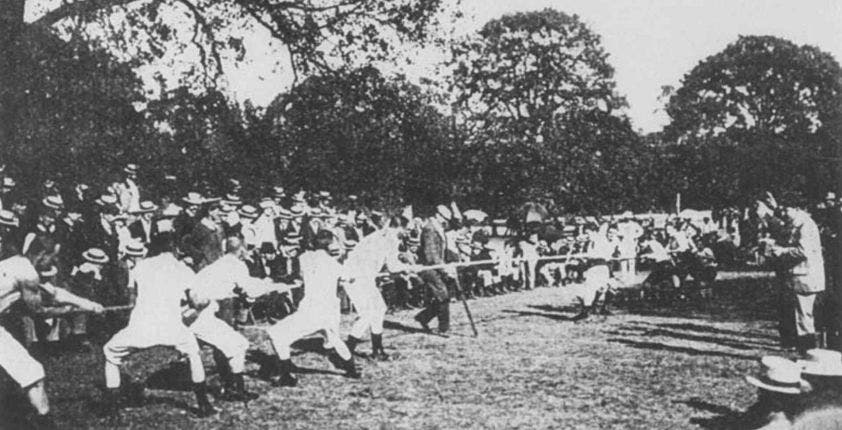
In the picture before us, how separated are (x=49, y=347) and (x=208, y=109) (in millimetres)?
8863

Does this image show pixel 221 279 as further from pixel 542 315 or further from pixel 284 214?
pixel 542 315

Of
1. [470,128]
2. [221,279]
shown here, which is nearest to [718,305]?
[221,279]

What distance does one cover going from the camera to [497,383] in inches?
392

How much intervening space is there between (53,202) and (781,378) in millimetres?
10350

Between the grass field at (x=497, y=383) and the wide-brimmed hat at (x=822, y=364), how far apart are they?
2.70 metres

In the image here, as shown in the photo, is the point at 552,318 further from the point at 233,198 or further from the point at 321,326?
the point at 321,326

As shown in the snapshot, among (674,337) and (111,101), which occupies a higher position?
(111,101)

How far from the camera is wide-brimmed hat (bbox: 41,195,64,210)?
12.1 m

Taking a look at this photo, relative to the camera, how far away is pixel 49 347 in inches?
464

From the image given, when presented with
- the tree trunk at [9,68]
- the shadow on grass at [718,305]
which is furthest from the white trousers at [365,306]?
the shadow on grass at [718,305]

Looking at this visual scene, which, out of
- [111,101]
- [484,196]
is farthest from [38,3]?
[484,196]

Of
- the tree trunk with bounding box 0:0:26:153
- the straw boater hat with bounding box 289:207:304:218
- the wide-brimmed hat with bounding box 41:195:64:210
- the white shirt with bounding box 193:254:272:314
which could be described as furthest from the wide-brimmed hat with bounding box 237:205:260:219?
the white shirt with bounding box 193:254:272:314

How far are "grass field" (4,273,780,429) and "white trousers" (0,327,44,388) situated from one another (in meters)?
1.28

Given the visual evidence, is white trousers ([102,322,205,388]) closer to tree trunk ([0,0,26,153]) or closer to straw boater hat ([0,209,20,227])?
straw boater hat ([0,209,20,227])
